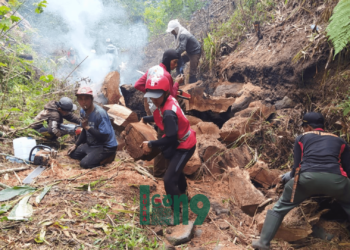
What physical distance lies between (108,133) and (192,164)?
150 cm

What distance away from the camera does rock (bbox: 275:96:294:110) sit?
505 centimetres

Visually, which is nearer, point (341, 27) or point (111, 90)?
point (341, 27)

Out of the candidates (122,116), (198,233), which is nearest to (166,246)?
(198,233)

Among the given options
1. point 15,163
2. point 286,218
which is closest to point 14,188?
point 15,163

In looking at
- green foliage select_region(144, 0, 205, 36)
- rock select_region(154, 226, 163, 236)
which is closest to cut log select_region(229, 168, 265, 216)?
rock select_region(154, 226, 163, 236)

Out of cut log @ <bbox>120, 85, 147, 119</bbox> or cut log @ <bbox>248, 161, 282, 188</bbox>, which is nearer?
cut log @ <bbox>248, 161, 282, 188</bbox>

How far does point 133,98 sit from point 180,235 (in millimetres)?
4055

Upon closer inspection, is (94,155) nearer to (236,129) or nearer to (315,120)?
(236,129)

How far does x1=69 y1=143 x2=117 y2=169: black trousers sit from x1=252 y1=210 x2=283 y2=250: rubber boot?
8.90 feet

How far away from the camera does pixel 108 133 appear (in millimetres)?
4402

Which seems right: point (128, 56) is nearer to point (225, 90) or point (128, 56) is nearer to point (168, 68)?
point (225, 90)

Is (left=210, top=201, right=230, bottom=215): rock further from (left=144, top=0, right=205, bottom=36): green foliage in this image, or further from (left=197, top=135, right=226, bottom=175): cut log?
(left=144, top=0, right=205, bottom=36): green foliage

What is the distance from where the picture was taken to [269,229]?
279cm

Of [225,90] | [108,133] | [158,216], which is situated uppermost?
[225,90]
